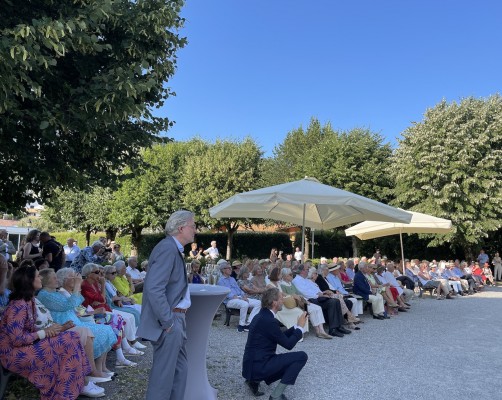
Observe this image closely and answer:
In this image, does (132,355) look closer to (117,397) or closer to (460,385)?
(117,397)

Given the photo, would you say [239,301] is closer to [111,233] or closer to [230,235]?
[230,235]

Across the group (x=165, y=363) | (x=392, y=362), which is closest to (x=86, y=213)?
(x=392, y=362)

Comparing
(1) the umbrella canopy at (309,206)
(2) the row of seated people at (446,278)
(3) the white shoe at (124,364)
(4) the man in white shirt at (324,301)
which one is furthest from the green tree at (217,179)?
(3) the white shoe at (124,364)

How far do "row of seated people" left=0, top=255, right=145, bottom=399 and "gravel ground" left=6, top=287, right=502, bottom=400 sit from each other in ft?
1.22

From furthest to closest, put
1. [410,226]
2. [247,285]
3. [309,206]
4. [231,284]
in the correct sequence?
[410,226], [309,206], [247,285], [231,284]

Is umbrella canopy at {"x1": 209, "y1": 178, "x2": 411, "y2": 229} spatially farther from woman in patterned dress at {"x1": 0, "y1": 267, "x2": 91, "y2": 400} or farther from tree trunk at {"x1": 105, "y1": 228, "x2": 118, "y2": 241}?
tree trunk at {"x1": 105, "y1": 228, "x2": 118, "y2": 241}

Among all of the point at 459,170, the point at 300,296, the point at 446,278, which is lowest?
the point at 300,296

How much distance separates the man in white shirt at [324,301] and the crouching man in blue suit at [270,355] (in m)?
3.66

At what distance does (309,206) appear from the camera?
11742mm

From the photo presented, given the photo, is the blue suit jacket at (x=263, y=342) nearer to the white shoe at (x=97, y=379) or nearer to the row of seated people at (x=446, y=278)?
the white shoe at (x=97, y=379)

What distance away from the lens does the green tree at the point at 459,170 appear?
70.9ft

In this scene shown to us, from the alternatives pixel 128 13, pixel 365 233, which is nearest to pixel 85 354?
pixel 128 13

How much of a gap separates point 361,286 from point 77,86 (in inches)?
272

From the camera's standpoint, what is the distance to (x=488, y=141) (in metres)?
22.4
